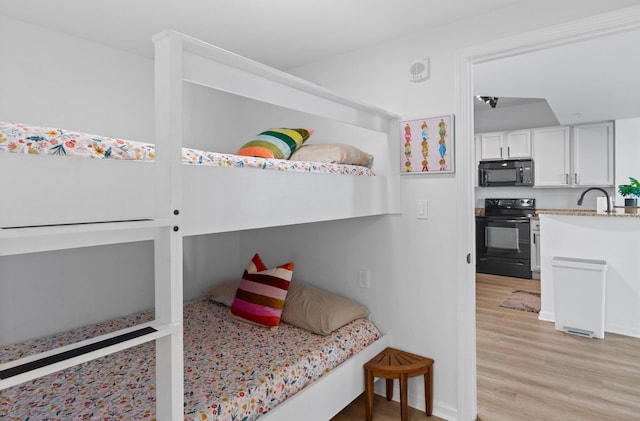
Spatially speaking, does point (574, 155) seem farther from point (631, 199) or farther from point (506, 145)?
point (631, 199)

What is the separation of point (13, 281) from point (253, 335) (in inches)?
56.3

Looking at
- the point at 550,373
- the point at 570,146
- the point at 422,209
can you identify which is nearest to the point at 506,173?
the point at 570,146

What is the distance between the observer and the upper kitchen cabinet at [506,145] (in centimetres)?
561

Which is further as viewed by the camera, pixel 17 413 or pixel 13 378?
pixel 17 413

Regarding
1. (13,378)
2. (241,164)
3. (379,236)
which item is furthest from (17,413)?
(379,236)

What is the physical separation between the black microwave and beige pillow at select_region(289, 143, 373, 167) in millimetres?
4107

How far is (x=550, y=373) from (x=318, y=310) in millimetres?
1823

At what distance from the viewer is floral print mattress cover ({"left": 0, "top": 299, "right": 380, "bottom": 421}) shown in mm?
1529

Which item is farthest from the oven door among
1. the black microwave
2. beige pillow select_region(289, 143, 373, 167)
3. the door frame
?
beige pillow select_region(289, 143, 373, 167)

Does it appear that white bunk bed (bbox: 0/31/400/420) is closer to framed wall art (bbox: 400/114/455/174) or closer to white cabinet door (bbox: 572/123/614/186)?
framed wall art (bbox: 400/114/455/174)

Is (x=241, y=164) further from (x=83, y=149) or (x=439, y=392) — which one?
(x=439, y=392)

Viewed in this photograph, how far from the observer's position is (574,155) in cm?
526

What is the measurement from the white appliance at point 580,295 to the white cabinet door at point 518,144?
245cm

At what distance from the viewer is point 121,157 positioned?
3.83 ft
